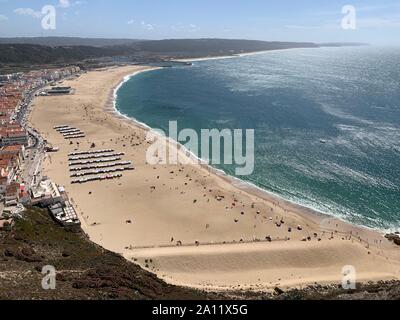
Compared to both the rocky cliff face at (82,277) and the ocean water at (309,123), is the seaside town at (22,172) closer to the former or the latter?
the rocky cliff face at (82,277)

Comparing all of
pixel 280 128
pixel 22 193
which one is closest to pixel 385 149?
pixel 280 128

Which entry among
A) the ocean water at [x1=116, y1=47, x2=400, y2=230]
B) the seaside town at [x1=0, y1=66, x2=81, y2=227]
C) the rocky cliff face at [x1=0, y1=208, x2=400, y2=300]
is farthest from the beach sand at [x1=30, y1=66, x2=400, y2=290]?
the ocean water at [x1=116, y1=47, x2=400, y2=230]

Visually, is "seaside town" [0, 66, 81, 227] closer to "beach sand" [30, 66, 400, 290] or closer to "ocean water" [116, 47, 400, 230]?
"beach sand" [30, 66, 400, 290]

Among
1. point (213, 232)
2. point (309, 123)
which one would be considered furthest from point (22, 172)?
point (309, 123)

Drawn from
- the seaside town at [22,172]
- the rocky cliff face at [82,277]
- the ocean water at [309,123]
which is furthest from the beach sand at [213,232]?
the ocean water at [309,123]

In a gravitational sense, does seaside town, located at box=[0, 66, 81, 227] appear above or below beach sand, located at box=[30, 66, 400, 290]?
above
